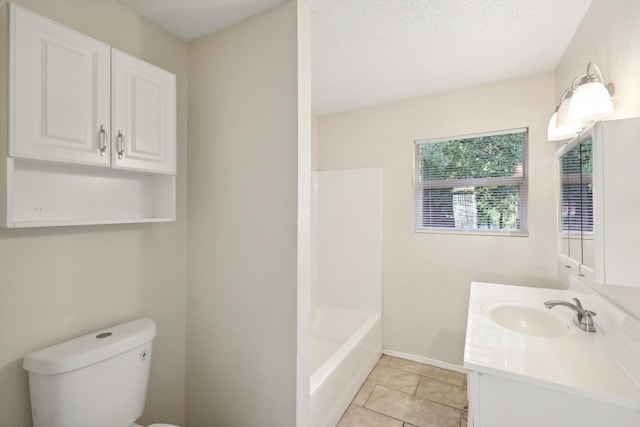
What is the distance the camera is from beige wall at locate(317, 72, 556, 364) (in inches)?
84.5

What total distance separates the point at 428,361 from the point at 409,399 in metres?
0.56

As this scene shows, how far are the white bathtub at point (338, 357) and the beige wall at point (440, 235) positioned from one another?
32 cm

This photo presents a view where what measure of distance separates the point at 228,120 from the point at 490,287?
2.04 m

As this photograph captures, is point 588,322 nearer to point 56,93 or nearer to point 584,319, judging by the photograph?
point 584,319

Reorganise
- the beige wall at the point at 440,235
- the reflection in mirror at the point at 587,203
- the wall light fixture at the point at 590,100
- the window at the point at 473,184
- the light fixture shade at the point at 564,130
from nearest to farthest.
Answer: the reflection in mirror at the point at 587,203, the wall light fixture at the point at 590,100, the light fixture shade at the point at 564,130, the beige wall at the point at 440,235, the window at the point at 473,184

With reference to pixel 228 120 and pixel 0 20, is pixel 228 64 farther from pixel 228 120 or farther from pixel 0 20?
pixel 0 20

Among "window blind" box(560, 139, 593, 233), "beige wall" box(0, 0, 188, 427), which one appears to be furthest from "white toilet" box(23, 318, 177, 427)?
"window blind" box(560, 139, 593, 233)

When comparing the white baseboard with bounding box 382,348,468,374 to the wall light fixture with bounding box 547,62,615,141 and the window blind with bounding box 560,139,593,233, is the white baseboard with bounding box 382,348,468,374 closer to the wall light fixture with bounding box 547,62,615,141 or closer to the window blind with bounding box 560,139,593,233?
the window blind with bounding box 560,139,593,233

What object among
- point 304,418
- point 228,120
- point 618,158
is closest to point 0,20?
point 228,120

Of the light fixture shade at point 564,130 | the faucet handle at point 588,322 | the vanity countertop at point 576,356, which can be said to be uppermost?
the light fixture shade at point 564,130

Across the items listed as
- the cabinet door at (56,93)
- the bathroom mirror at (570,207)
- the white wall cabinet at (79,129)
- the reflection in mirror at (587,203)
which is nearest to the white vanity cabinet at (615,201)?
the reflection in mirror at (587,203)

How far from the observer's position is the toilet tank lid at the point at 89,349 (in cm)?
107

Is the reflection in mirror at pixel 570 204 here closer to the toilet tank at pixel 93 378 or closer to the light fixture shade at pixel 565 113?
the light fixture shade at pixel 565 113

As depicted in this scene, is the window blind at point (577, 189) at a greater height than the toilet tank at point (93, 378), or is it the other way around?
the window blind at point (577, 189)
